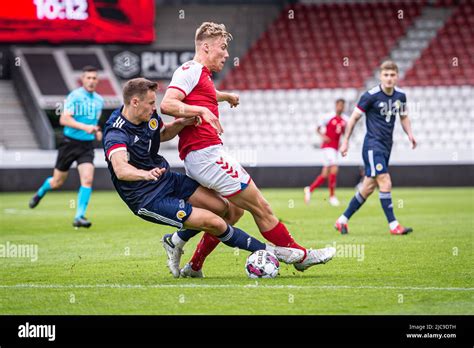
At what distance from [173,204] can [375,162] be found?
515cm

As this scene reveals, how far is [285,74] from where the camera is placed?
2959 centimetres

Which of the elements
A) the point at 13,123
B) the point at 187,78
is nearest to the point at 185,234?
the point at 187,78

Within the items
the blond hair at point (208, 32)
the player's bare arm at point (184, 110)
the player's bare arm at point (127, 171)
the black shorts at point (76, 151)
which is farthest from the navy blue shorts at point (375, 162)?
the player's bare arm at point (127, 171)

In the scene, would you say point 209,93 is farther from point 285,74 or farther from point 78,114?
point 285,74

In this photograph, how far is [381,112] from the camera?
41.1ft

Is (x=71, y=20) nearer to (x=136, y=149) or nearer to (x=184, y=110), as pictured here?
(x=136, y=149)

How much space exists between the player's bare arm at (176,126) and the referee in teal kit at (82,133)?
5.15 m

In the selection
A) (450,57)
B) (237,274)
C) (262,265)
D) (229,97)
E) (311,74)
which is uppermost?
(450,57)

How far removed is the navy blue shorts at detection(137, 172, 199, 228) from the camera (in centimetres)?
790

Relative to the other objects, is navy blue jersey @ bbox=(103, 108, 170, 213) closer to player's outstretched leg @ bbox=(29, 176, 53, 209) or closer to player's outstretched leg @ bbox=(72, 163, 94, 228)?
player's outstretched leg @ bbox=(72, 163, 94, 228)

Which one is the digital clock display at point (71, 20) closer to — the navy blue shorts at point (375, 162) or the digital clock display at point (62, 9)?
the digital clock display at point (62, 9)

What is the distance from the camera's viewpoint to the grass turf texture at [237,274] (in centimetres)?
685

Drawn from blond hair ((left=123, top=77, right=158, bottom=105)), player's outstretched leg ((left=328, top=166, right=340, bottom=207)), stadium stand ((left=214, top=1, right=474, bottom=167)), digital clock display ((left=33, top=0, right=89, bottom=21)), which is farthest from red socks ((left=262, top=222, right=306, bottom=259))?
stadium stand ((left=214, top=1, right=474, bottom=167))
